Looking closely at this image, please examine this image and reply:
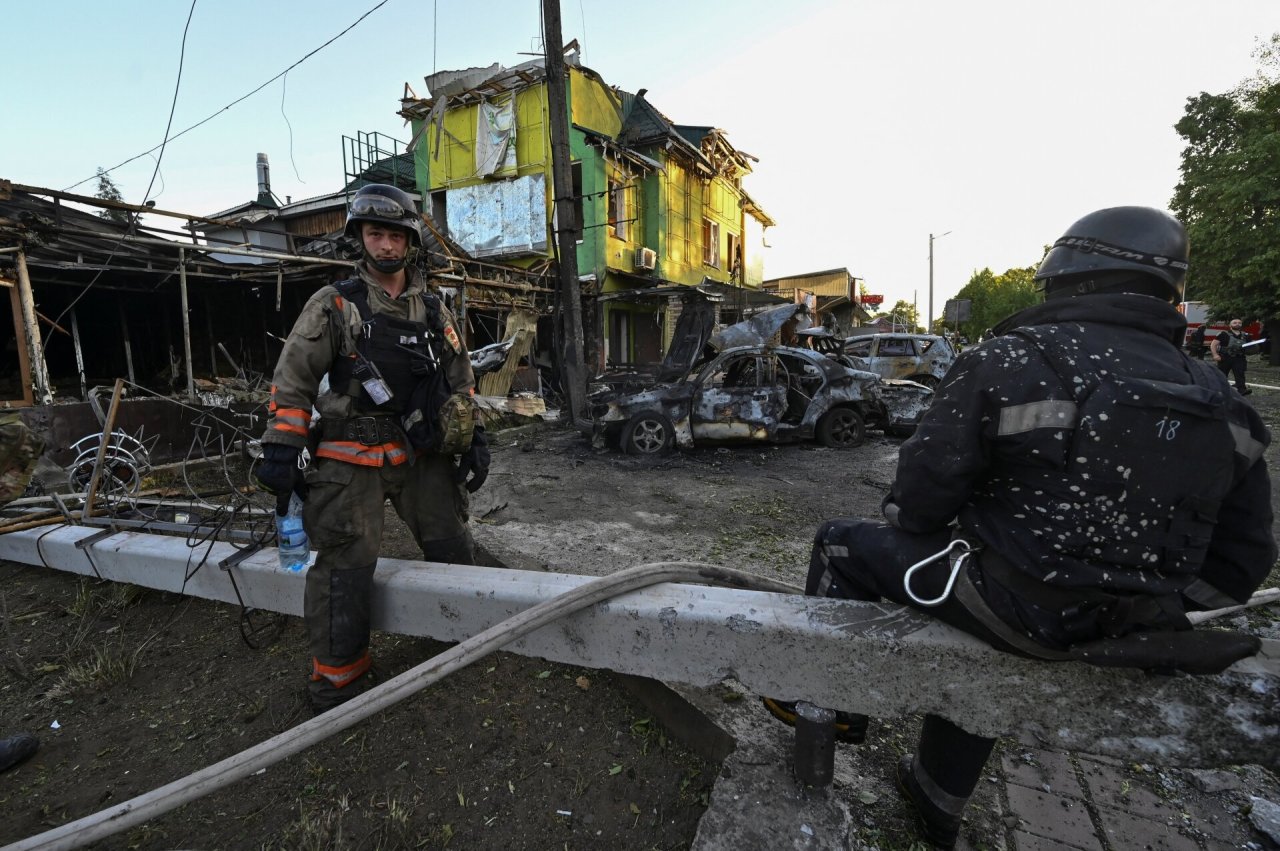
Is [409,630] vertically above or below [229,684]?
above

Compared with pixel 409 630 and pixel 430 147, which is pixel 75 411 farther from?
pixel 430 147

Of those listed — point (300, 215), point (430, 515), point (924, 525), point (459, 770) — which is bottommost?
point (459, 770)

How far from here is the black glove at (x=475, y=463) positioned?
2.64m

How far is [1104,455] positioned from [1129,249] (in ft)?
Result: 1.98

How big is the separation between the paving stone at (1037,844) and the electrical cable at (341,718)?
1.27 metres

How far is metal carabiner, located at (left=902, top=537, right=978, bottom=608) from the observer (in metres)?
1.54

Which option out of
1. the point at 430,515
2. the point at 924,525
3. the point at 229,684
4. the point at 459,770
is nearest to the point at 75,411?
the point at 229,684

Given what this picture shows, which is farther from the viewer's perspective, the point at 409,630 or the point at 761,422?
the point at 761,422

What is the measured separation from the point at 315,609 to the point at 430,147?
1876cm

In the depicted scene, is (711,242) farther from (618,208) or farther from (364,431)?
(364,431)

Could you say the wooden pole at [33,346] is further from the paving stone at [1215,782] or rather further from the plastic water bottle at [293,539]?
the paving stone at [1215,782]

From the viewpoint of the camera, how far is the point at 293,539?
2.53 meters

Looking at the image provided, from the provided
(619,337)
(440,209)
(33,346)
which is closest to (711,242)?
(619,337)

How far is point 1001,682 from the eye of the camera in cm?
160
